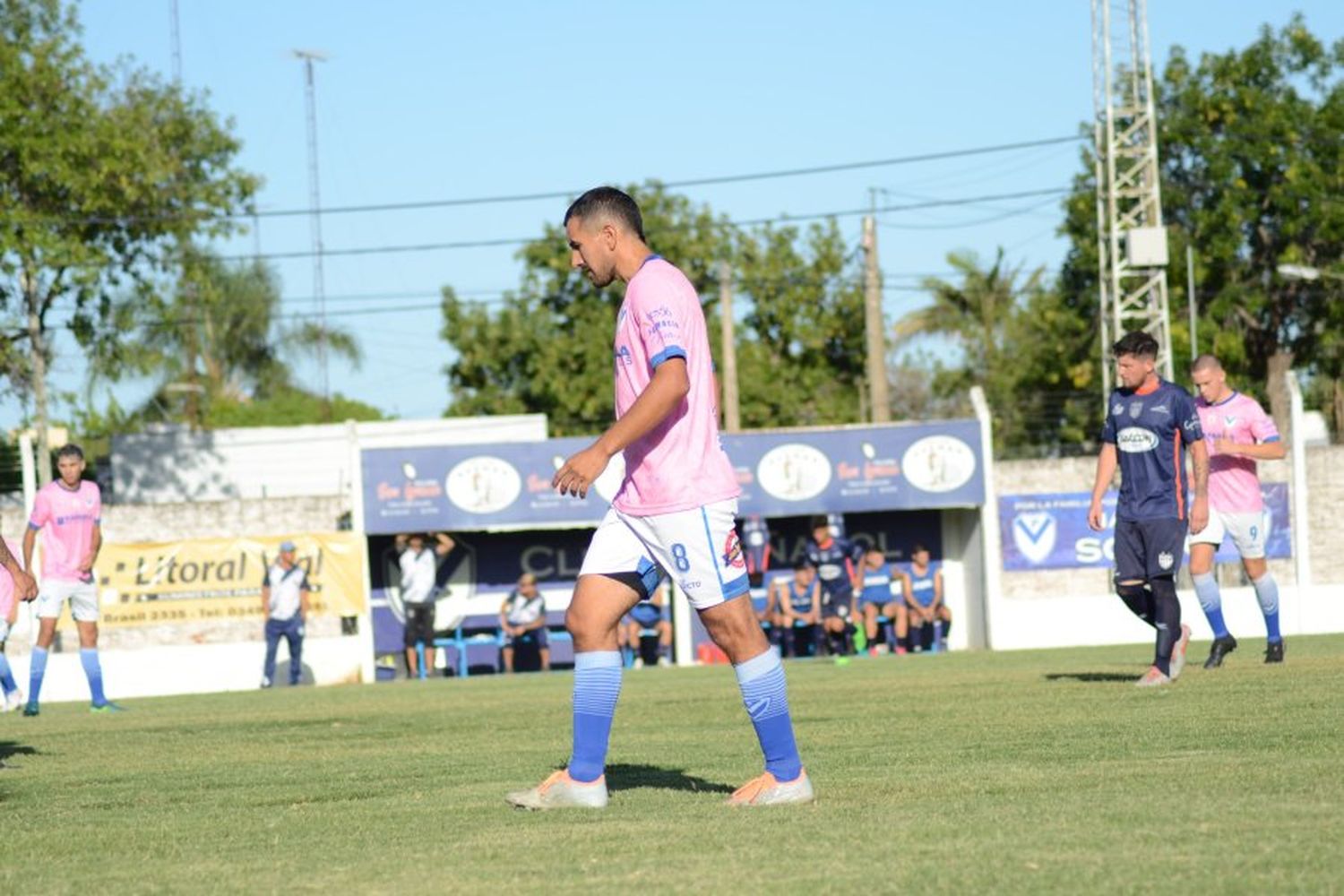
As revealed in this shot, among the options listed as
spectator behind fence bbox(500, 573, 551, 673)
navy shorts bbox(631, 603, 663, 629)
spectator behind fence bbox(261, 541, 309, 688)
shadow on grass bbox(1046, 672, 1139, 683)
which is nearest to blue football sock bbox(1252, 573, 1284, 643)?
shadow on grass bbox(1046, 672, 1139, 683)

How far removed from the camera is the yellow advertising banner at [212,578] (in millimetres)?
26750

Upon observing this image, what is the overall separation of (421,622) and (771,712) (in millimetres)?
20465

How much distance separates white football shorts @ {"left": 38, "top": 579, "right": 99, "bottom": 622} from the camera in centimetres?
1648

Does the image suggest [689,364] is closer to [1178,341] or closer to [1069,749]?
[1069,749]

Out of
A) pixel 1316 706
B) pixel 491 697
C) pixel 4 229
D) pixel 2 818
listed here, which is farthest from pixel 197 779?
pixel 4 229

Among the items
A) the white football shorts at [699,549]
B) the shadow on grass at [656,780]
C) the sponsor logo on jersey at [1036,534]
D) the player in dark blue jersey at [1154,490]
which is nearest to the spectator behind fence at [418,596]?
the sponsor logo on jersey at [1036,534]

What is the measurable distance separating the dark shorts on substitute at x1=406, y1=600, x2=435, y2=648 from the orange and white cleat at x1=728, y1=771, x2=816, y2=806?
20394 millimetres

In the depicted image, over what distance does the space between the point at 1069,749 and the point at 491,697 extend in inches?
356

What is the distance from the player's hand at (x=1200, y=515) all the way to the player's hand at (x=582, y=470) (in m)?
6.62

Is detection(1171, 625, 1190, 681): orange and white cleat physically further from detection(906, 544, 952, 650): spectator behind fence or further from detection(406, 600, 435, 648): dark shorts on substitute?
detection(406, 600, 435, 648): dark shorts on substitute

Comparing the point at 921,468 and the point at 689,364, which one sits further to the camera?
the point at 921,468

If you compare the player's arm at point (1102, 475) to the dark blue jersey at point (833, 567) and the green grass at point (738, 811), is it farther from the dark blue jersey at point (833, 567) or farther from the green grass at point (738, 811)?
the dark blue jersey at point (833, 567)

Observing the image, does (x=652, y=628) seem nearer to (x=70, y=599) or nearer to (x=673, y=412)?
(x=70, y=599)

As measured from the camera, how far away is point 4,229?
36500 mm
